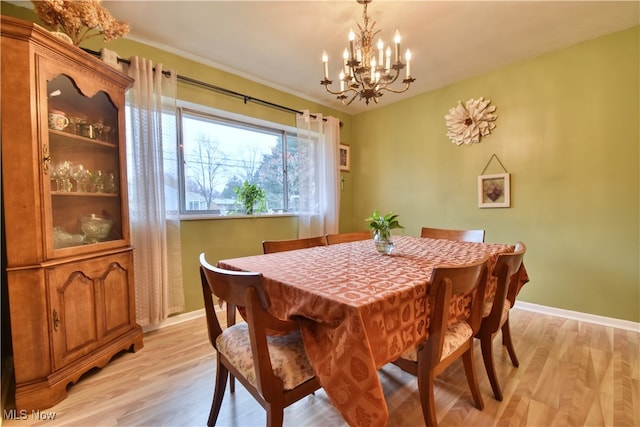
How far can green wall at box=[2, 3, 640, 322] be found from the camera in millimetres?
2232

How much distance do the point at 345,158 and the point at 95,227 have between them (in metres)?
2.98

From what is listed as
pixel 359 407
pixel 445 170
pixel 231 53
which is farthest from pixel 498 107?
pixel 359 407

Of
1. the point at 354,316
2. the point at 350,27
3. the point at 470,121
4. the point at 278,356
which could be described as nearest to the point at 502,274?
the point at 354,316

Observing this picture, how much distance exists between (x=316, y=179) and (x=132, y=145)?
1.91 meters

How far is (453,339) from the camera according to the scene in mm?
1238

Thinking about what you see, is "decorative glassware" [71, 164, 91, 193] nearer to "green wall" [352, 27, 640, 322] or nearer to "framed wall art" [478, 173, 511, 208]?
Result: "green wall" [352, 27, 640, 322]

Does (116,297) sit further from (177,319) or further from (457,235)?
(457,235)

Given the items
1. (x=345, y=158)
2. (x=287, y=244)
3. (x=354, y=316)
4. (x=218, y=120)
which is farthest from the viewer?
(x=345, y=158)

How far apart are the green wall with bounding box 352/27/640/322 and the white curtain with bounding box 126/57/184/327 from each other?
2.77 m

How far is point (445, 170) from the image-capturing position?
3201 millimetres

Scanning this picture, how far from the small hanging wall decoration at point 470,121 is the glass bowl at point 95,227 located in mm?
3328

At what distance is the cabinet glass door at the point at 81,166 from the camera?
5.23 feet

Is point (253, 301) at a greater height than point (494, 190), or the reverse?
point (494, 190)

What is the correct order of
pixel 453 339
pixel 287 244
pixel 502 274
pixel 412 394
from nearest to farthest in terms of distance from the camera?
1. pixel 453 339
2. pixel 502 274
3. pixel 412 394
4. pixel 287 244
